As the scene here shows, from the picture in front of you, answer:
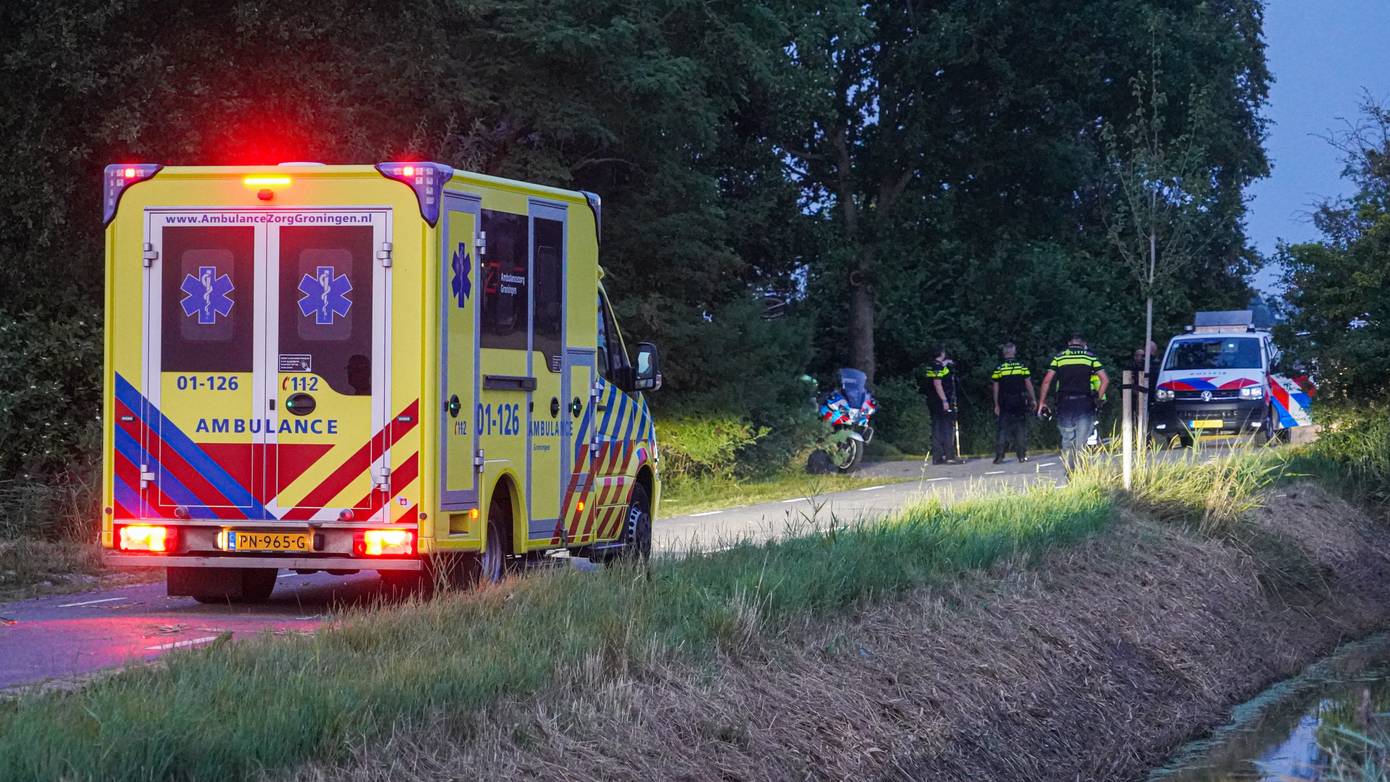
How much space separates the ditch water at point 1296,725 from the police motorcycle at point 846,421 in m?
15.0

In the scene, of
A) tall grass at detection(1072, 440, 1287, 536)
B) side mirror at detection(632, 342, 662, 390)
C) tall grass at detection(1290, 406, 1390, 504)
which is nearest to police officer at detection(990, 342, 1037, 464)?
tall grass at detection(1290, 406, 1390, 504)

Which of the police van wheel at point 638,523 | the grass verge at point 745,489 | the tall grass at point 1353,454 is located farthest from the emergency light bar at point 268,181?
the tall grass at point 1353,454

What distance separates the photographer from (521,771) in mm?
6355

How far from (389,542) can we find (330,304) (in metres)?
1.50

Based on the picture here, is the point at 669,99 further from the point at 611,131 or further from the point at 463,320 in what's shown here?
the point at 463,320

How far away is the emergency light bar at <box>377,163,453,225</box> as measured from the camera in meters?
11.3

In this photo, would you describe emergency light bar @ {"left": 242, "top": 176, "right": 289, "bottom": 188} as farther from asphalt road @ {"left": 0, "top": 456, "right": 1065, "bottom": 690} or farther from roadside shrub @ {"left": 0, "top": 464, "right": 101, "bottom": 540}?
roadside shrub @ {"left": 0, "top": 464, "right": 101, "bottom": 540}

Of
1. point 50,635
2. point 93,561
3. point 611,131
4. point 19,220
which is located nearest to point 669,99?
point 611,131

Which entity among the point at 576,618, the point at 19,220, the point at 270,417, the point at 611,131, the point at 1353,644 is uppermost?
the point at 611,131

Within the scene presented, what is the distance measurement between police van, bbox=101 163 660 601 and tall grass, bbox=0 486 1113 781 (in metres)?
1.77

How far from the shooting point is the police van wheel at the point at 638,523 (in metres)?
14.2

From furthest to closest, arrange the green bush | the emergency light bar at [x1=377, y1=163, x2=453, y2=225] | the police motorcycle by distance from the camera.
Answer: the green bush, the police motorcycle, the emergency light bar at [x1=377, y1=163, x2=453, y2=225]

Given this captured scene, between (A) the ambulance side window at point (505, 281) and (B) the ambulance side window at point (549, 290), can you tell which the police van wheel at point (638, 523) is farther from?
(A) the ambulance side window at point (505, 281)

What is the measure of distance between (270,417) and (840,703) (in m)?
4.77
